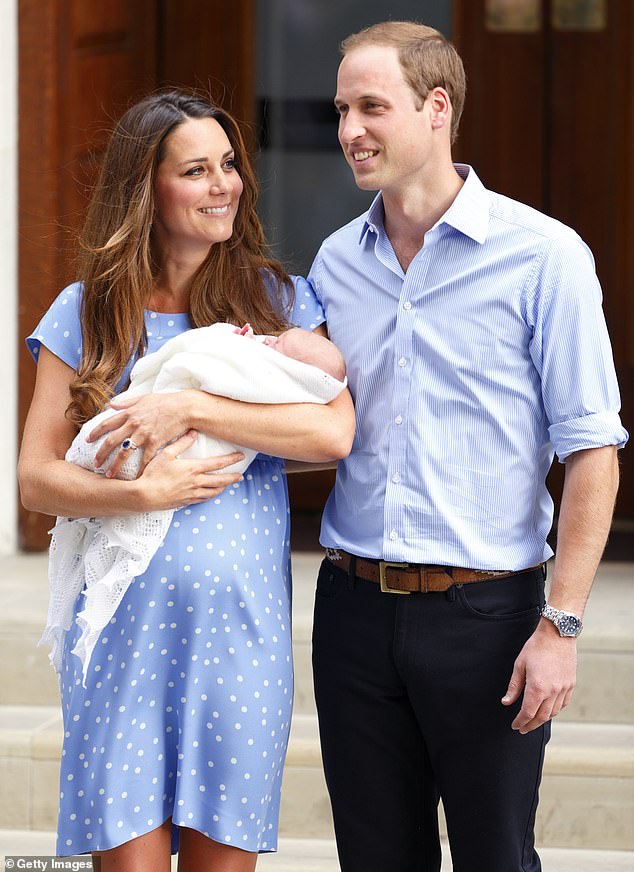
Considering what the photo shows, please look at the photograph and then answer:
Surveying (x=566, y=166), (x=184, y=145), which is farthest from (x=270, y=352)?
(x=566, y=166)

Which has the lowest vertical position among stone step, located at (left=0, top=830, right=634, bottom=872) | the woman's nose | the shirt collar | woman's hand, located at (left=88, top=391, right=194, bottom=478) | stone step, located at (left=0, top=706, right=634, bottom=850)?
stone step, located at (left=0, top=830, right=634, bottom=872)

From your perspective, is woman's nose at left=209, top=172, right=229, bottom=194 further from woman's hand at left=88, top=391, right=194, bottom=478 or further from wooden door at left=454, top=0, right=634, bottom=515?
wooden door at left=454, top=0, right=634, bottom=515

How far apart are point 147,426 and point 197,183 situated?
1.42 feet

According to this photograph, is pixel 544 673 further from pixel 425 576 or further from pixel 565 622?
pixel 425 576

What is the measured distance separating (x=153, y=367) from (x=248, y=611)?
0.42 m

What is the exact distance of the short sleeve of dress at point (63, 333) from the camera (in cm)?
216

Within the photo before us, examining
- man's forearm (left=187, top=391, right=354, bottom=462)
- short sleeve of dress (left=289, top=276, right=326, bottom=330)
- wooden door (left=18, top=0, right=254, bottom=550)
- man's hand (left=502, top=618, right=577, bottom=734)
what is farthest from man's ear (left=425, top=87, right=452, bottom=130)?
wooden door (left=18, top=0, right=254, bottom=550)

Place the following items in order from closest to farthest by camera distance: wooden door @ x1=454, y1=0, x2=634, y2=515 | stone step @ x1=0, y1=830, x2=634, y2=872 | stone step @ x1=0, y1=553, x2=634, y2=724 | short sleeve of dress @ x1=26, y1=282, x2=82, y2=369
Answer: short sleeve of dress @ x1=26, y1=282, x2=82, y2=369 < stone step @ x1=0, y1=830, x2=634, y2=872 < stone step @ x1=0, y1=553, x2=634, y2=724 < wooden door @ x1=454, y1=0, x2=634, y2=515

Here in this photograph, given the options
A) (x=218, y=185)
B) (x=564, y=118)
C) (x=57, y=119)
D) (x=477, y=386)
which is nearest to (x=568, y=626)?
(x=477, y=386)

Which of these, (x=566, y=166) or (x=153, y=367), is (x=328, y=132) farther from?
(x=153, y=367)

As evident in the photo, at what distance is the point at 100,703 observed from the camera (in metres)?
2.05

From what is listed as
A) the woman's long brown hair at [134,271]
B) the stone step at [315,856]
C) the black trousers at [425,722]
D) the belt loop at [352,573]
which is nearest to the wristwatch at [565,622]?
the black trousers at [425,722]

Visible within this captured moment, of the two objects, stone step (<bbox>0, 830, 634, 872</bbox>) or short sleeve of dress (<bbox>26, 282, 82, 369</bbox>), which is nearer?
short sleeve of dress (<bbox>26, 282, 82, 369</bbox>)

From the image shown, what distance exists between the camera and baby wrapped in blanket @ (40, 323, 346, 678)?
6.61 ft
